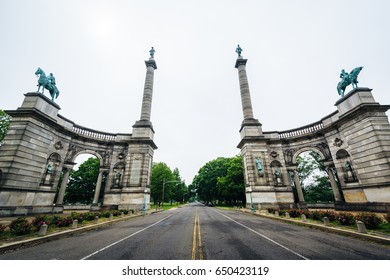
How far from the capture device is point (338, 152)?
20062 millimetres

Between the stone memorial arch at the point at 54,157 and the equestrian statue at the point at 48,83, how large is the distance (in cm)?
137

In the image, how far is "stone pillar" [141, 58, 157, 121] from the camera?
29.3 m

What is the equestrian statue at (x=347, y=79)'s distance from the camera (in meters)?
18.6

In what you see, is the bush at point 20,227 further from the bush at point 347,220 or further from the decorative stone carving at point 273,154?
the decorative stone carving at point 273,154

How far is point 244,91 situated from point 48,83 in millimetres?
29740

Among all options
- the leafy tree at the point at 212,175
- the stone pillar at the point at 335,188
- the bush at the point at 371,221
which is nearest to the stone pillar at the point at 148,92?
the bush at the point at 371,221

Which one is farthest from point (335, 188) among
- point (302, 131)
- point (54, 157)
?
point (54, 157)

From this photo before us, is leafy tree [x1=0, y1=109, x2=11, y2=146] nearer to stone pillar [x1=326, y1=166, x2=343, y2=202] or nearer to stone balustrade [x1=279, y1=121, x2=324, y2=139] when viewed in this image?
stone balustrade [x1=279, y1=121, x2=324, y2=139]

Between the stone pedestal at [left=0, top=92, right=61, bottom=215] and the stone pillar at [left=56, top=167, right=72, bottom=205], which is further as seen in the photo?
the stone pillar at [left=56, top=167, right=72, bottom=205]

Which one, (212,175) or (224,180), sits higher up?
(212,175)

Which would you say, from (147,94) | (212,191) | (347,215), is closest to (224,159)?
(212,191)

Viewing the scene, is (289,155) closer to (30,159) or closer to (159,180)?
(30,159)

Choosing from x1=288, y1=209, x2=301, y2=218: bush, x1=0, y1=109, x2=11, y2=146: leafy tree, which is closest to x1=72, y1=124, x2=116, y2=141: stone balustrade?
x1=0, y1=109, x2=11, y2=146: leafy tree

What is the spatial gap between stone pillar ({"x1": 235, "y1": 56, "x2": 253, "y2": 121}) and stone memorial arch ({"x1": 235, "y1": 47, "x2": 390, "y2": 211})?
17 cm
